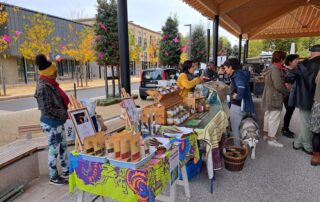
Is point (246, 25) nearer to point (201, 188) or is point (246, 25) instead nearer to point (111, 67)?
point (111, 67)

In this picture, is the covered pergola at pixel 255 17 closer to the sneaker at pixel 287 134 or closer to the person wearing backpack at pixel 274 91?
the person wearing backpack at pixel 274 91

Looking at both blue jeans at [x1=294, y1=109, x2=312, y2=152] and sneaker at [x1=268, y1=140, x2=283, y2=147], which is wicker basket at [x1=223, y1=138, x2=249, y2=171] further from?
blue jeans at [x1=294, y1=109, x2=312, y2=152]

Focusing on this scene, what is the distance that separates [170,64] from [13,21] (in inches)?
487

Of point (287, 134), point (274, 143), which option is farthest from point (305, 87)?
point (287, 134)

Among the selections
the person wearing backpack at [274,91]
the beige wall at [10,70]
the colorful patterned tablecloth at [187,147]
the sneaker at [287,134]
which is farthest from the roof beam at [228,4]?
the beige wall at [10,70]

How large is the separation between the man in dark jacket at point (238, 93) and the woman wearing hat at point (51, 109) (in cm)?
238

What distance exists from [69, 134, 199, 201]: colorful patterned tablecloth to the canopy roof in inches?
202

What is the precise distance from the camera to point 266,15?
10.2 m

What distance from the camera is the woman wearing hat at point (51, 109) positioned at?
2.63 metres

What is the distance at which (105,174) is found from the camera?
Result: 5.55 ft

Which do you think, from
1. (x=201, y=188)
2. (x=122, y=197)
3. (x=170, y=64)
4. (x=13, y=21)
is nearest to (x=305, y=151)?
(x=201, y=188)

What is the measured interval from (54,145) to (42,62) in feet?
3.33

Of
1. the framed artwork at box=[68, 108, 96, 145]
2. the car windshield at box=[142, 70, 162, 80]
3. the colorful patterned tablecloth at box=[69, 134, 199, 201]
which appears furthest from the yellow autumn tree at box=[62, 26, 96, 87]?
the colorful patterned tablecloth at box=[69, 134, 199, 201]

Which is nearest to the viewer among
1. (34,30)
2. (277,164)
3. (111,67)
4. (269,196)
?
(269,196)
